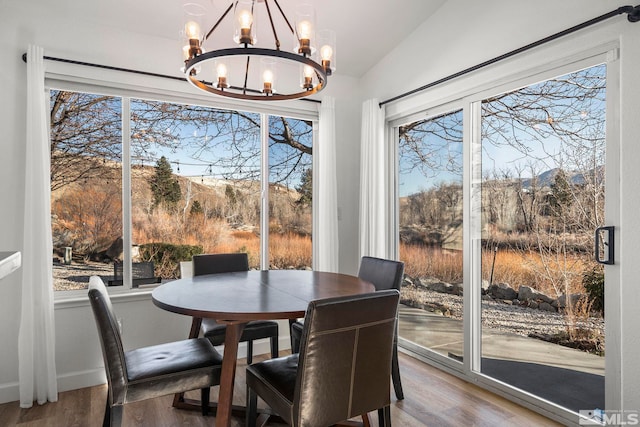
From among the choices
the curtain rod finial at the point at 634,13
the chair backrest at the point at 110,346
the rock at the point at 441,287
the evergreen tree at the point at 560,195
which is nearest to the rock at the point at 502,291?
the rock at the point at 441,287

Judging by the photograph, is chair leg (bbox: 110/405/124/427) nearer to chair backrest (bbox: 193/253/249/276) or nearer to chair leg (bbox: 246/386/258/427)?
chair leg (bbox: 246/386/258/427)

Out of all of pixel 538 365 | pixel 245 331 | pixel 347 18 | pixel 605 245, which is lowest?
pixel 538 365

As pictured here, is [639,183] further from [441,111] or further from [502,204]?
[441,111]

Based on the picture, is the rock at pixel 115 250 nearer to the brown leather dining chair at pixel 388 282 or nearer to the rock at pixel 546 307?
the brown leather dining chair at pixel 388 282

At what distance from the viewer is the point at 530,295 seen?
2559 millimetres

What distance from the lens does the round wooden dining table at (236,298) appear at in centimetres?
176

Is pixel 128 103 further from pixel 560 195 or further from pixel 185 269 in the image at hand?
pixel 560 195

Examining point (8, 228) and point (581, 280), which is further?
point (8, 228)

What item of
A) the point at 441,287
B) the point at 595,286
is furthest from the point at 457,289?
the point at 595,286

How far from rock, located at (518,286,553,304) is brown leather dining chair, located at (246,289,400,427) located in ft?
4.31

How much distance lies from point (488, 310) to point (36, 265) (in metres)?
3.10

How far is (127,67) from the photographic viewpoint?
9.89 ft

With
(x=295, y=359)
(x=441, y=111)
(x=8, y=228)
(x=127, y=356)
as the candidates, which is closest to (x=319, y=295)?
(x=295, y=359)

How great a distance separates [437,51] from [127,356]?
3041 mm
